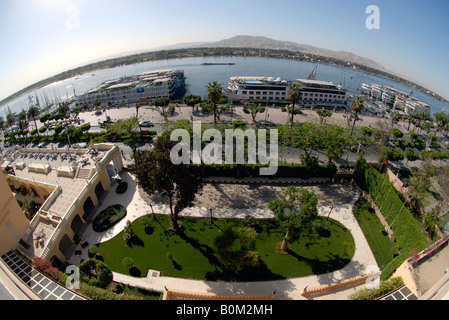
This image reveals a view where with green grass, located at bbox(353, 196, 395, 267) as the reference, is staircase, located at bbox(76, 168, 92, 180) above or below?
above

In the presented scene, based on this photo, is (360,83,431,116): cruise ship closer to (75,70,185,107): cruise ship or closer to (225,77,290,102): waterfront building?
(225,77,290,102): waterfront building

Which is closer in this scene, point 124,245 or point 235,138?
point 124,245

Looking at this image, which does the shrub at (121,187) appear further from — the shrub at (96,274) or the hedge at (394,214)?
the hedge at (394,214)

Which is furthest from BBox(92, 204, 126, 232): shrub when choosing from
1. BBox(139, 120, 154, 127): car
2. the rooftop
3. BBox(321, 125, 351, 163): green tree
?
BBox(139, 120, 154, 127): car

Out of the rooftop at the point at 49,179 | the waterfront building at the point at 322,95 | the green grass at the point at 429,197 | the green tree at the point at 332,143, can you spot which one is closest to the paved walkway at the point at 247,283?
the rooftop at the point at 49,179

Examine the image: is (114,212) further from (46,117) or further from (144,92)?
(144,92)
